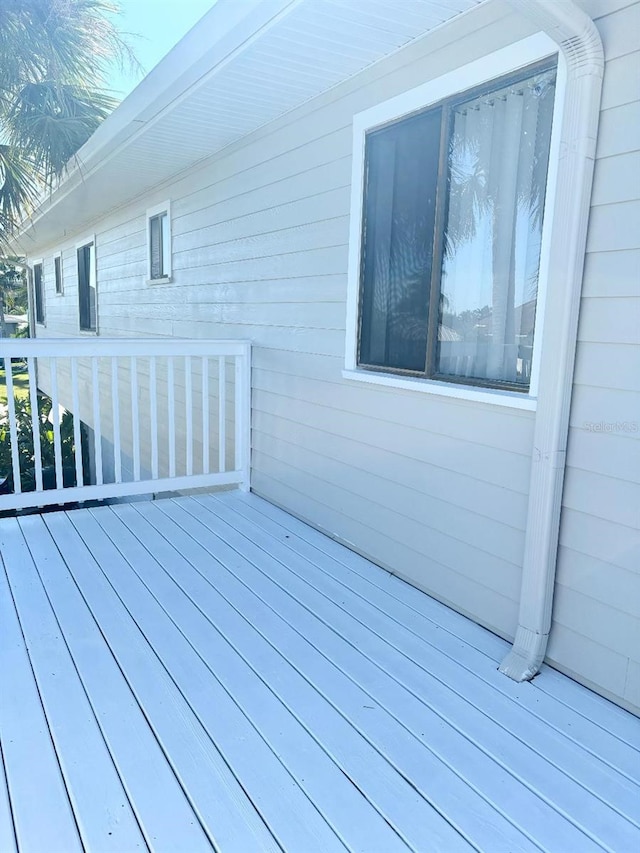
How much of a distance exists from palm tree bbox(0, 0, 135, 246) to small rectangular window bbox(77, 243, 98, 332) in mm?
2034

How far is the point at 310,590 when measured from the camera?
2787mm

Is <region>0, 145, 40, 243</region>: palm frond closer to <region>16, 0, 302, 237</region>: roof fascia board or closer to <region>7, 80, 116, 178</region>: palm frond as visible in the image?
<region>7, 80, 116, 178</region>: palm frond

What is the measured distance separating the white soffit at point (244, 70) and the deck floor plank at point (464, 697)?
239cm

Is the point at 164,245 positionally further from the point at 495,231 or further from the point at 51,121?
the point at 495,231

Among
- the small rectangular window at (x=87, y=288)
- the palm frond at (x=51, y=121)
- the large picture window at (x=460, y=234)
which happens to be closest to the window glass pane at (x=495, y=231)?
the large picture window at (x=460, y=234)

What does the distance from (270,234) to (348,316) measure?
1111 millimetres

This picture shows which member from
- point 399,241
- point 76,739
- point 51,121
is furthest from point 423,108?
point 51,121

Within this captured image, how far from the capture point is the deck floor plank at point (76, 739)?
1458mm

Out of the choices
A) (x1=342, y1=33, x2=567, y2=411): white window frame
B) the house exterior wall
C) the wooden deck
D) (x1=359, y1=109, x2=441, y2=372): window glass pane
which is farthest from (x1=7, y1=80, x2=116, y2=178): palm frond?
the wooden deck

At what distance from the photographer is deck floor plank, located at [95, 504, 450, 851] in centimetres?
150

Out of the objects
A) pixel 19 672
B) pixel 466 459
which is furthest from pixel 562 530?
pixel 19 672

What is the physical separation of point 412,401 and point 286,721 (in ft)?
4.79

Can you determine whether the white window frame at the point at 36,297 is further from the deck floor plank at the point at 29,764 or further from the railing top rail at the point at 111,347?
the deck floor plank at the point at 29,764

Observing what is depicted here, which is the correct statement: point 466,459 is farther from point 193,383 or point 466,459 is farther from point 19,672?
point 193,383
